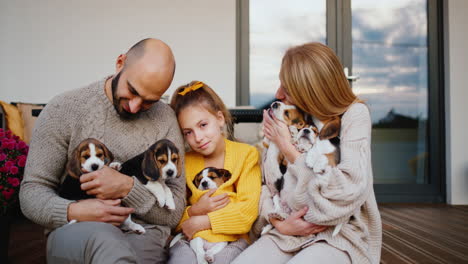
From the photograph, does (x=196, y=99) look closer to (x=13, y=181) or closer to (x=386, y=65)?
(x=13, y=181)

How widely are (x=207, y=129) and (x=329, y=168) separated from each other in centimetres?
56

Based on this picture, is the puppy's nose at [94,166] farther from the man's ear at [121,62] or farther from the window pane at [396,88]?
the window pane at [396,88]

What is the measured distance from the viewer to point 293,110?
1448 mm

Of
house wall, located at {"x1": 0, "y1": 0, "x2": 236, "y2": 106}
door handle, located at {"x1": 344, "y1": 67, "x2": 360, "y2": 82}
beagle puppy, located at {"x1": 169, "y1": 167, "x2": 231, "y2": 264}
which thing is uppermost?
house wall, located at {"x1": 0, "y1": 0, "x2": 236, "y2": 106}

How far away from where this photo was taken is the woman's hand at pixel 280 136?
1.41 metres

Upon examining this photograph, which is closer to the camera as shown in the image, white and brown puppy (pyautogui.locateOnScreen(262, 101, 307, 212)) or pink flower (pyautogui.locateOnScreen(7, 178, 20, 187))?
white and brown puppy (pyautogui.locateOnScreen(262, 101, 307, 212))

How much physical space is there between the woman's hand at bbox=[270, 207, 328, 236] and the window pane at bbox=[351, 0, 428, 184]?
11.2 ft

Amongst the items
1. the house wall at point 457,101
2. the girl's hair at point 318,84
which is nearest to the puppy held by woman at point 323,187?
the girl's hair at point 318,84

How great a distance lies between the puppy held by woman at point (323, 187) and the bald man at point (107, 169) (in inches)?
15.0

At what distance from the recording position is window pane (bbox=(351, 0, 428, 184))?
175 inches

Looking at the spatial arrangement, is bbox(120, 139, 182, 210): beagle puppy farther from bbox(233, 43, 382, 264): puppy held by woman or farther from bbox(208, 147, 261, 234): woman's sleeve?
bbox(233, 43, 382, 264): puppy held by woman

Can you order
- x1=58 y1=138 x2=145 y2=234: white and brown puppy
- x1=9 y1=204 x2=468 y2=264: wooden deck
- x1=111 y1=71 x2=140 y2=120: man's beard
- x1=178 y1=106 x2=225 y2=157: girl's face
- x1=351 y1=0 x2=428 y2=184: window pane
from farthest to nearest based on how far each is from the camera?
x1=351 y1=0 x2=428 y2=184: window pane < x1=9 y1=204 x2=468 y2=264: wooden deck < x1=178 y1=106 x2=225 y2=157: girl's face < x1=111 y1=71 x2=140 y2=120: man's beard < x1=58 y1=138 x2=145 y2=234: white and brown puppy

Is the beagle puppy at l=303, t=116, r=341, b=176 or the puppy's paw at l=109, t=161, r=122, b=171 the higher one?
the beagle puppy at l=303, t=116, r=341, b=176

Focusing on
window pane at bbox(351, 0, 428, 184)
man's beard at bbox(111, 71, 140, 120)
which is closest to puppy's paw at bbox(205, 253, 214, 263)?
man's beard at bbox(111, 71, 140, 120)
